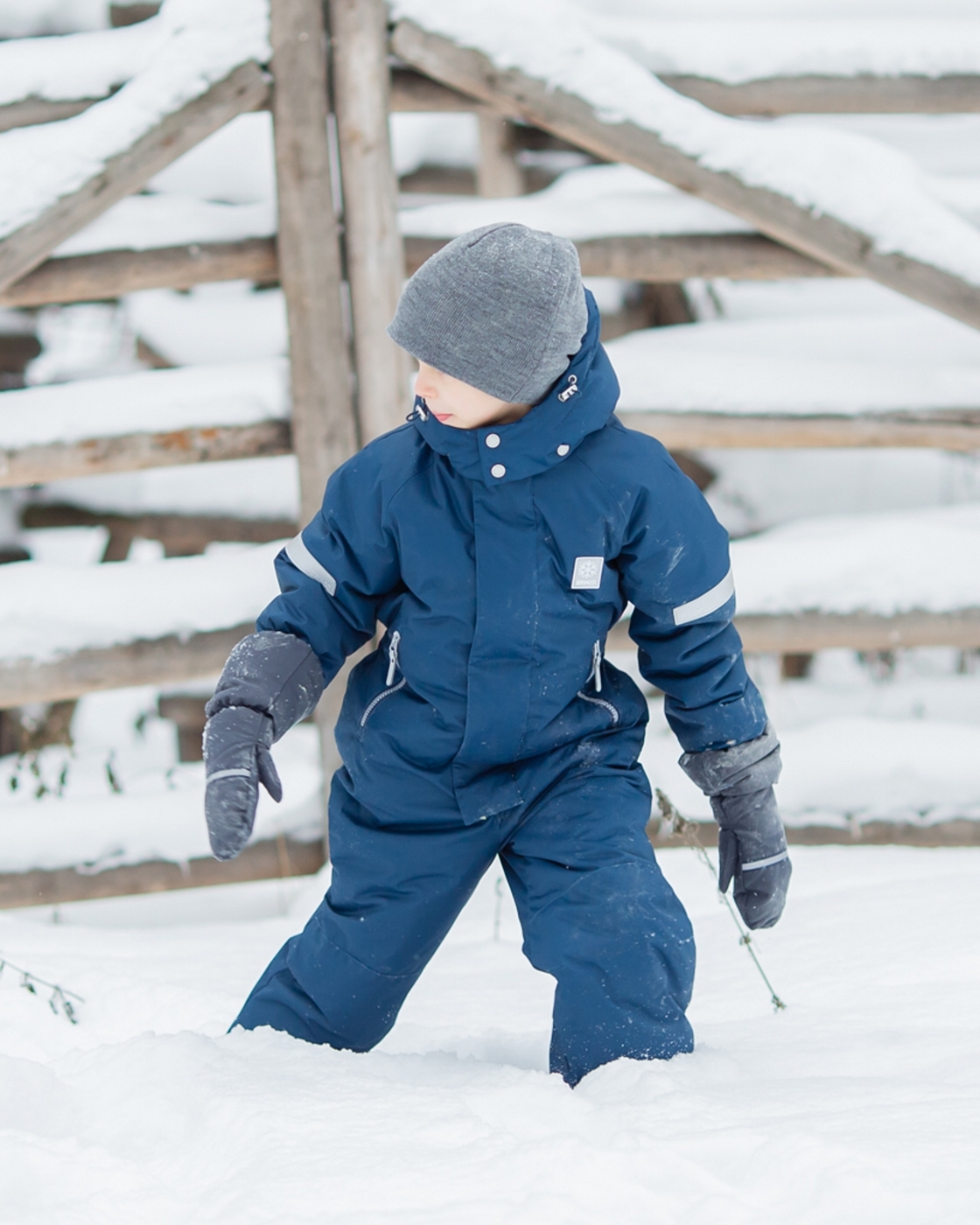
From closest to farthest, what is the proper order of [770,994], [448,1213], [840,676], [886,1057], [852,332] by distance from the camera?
[448,1213], [886,1057], [770,994], [852,332], [840,676]

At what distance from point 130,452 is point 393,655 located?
1.35 metres

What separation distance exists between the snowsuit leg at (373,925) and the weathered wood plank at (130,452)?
1.33 meters

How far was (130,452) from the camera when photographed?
108 inches

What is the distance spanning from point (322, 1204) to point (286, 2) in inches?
95.9

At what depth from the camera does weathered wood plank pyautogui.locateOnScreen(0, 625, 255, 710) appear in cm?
278

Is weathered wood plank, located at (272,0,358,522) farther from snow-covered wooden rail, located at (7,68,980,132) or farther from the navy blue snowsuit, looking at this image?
the navy blue snowsuit

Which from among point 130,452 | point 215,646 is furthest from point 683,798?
point 130,452

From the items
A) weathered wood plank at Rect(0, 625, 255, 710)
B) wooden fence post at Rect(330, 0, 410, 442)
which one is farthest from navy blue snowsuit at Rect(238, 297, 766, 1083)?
weathered wood plank at Rect(0, 625, 255, 710)

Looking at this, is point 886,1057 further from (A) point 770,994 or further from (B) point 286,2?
(B) point 286,2

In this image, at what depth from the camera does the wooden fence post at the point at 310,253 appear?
103 inches

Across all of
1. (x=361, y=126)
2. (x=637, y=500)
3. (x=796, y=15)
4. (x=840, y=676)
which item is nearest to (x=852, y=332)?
(x=796, y=15)

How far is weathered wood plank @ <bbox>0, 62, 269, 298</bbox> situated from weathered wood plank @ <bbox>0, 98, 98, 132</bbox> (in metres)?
0.30

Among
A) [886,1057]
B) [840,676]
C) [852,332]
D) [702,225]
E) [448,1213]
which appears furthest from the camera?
[840,676]

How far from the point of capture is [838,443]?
290 cm
